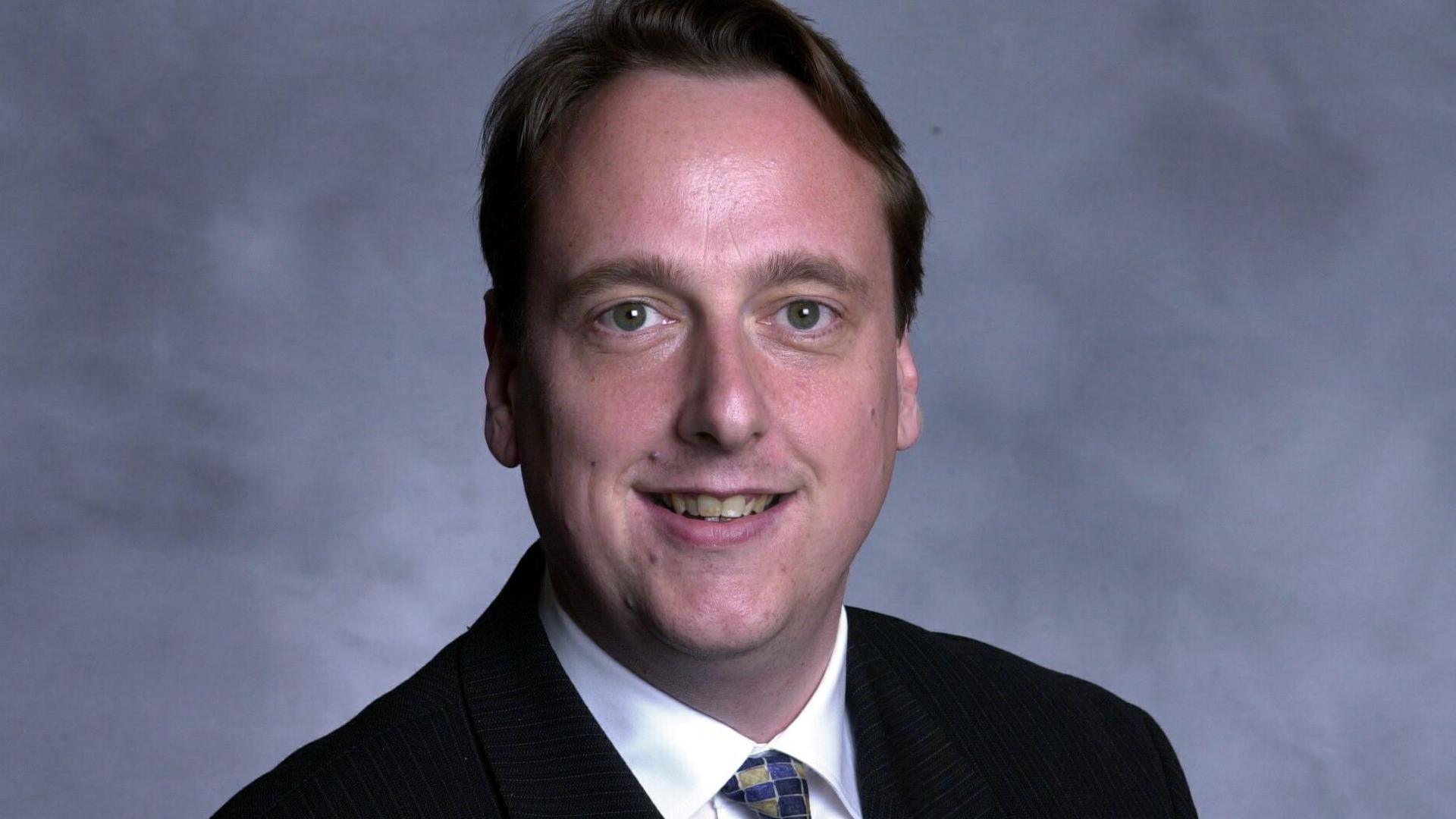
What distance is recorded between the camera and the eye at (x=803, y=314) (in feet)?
10.6

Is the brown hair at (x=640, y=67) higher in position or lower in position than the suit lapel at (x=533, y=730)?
higher

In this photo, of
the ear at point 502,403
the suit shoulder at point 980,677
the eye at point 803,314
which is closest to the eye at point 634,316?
the eye at point 803,314

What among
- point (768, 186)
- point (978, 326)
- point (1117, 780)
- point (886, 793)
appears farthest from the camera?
point (978, 326)

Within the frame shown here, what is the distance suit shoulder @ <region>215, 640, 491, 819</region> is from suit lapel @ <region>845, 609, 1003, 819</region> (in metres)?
0.70

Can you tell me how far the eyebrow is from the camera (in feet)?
10.4

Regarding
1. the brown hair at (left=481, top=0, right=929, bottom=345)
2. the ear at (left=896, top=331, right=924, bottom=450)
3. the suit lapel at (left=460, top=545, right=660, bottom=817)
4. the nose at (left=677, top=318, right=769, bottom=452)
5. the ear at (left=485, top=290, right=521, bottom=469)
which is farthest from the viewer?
the ear at (left=896, top=331, right=924, bottom=450)

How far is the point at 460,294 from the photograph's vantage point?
216 inches

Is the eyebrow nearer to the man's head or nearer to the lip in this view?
the man's head

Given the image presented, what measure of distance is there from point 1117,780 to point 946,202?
228 cm

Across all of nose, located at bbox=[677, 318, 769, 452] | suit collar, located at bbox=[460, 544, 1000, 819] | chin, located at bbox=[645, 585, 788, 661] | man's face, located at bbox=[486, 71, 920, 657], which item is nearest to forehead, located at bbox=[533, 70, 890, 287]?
man's face, located at bbox=[486, 71, 920, 657]

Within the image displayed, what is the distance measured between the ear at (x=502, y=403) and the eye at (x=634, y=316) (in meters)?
0.33

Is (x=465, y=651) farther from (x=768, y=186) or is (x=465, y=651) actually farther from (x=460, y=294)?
(x=460, y=294)

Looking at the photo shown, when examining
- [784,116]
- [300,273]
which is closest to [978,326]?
[300,273]

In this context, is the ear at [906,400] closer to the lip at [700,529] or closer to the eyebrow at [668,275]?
the eyebrow at [668,275]
